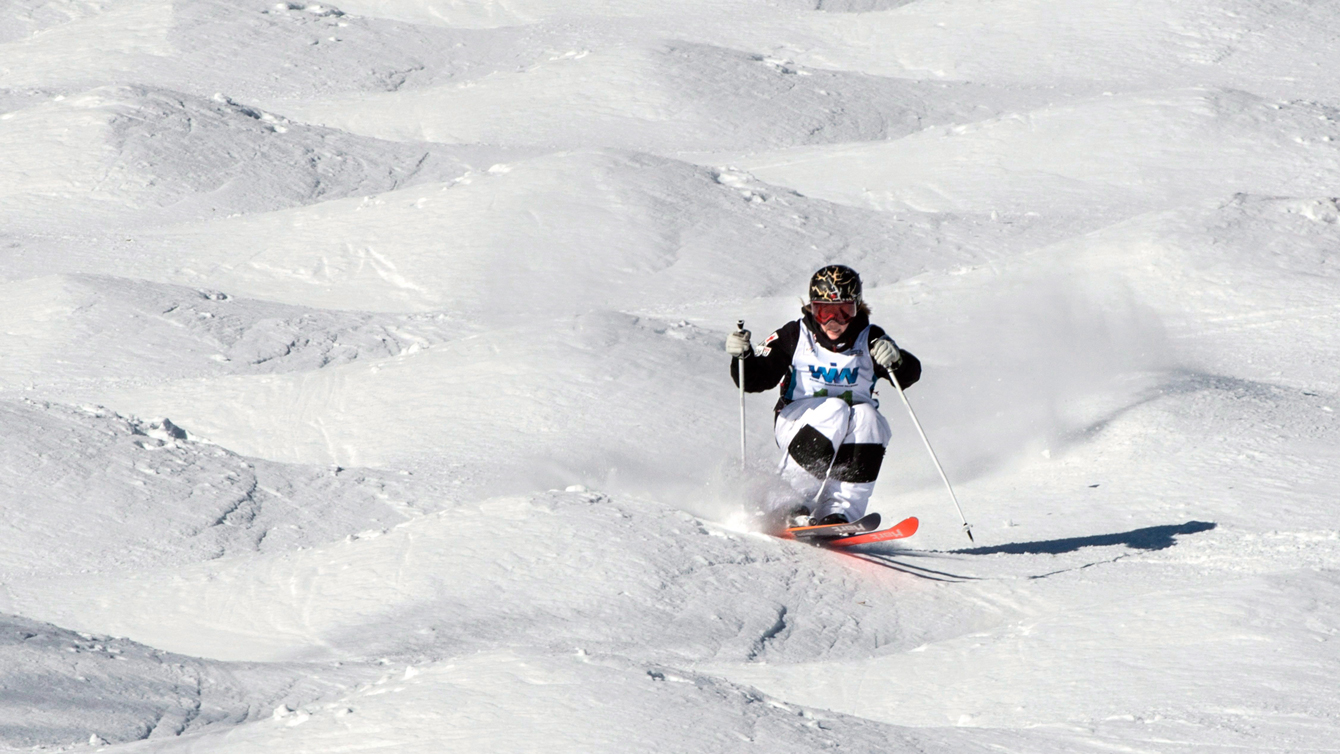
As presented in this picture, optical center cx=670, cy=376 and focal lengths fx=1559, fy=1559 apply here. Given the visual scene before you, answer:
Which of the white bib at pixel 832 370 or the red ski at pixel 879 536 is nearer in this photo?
the red ski at pixel 879 536

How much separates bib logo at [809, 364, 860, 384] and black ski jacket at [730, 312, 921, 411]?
0.29 ft

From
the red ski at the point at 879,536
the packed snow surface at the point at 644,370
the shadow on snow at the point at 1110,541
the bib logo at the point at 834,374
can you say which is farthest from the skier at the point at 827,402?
the shadow on snow at the point at 1110,541

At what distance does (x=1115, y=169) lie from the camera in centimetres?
1170

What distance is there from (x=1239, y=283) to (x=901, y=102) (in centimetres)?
471

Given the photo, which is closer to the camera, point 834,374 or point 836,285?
point 836,285

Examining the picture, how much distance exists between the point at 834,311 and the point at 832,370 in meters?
0.28

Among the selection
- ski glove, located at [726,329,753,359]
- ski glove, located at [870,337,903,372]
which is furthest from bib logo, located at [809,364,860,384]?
ski glove, located at [726,329,753,359]

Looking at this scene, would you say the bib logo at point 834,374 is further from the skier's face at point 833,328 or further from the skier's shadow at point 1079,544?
the skier's shadow at point 1079,544

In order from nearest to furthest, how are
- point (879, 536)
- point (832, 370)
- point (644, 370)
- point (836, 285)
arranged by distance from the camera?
point (836, 285) < point (879, 536) < point (832, 370) < point (644, 370)

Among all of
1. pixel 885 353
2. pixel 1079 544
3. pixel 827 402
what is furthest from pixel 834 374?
pixel 1079 544

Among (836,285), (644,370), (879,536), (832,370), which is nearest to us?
(836,285)

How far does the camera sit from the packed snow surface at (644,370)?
15.7ft

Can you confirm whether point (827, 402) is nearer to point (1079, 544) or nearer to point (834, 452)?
point (834, 452)

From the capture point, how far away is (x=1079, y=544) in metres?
6.64
